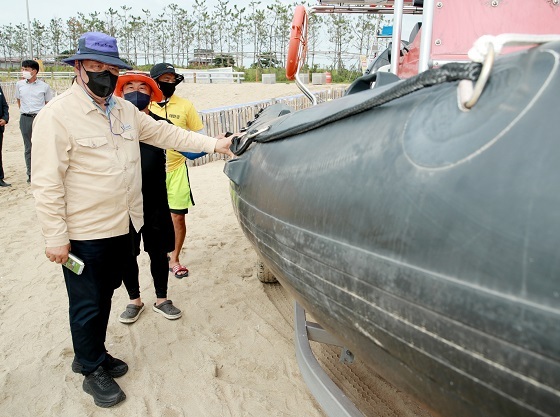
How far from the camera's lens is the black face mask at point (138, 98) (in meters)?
2.83

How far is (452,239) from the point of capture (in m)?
0.85

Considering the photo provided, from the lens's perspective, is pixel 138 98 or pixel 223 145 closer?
pixel 223 145

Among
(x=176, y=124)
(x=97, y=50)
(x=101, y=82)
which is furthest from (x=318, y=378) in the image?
(x=176, y=124)

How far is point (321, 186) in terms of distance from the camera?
117 centimetres

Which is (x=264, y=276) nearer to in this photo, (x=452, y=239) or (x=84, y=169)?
(x=84, y=169)

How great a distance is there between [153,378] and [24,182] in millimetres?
5780

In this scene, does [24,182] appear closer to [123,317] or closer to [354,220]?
Result: [123,317]

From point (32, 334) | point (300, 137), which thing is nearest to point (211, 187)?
point (32, 334)

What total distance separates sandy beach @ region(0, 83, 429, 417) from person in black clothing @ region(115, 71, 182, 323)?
98mm

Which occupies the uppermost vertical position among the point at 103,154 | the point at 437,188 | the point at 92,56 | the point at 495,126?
the point at 92,56

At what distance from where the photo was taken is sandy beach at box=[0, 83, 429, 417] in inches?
88.9

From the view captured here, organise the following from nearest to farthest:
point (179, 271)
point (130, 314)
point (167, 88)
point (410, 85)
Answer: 1. point (410, 85)
2. point (130, 314)
3. point (167, 88)
4. point (179, 271)

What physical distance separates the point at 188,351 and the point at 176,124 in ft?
5.32

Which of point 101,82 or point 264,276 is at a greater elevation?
point 101,82
